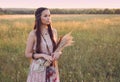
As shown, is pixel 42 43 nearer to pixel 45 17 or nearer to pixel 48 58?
pixel 48 58

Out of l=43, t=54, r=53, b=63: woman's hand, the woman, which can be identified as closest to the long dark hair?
the woman

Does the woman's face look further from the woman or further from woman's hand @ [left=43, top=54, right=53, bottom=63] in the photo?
woman's hand @ [left=43, top=54, right=53, bottom=63]

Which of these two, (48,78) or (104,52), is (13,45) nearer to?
(104,52)

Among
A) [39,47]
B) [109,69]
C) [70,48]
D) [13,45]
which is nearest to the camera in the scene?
[39,47]

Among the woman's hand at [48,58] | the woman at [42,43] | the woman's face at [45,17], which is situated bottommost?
the woman's hand at [48,58]

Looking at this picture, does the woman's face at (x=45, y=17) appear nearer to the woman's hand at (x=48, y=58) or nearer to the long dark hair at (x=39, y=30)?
the long dark hair at (x=39, y=30)

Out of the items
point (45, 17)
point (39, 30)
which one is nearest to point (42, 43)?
point (39, 30)

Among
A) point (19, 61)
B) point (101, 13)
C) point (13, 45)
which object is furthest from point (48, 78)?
point (101, 13)

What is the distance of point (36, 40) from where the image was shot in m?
5.25

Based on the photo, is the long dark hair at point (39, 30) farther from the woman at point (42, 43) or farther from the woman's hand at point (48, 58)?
the woman's hand at point (48, 58)

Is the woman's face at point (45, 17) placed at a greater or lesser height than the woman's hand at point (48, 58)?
greater

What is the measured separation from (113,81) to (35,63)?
127 inches

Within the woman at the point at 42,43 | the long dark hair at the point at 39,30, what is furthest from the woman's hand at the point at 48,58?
the long dark hair at the point at 39,30

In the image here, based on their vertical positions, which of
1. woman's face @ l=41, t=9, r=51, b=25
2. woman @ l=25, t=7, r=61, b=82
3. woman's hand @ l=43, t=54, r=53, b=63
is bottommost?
woman's hand @ l=43, t=54, r=53, b=63
